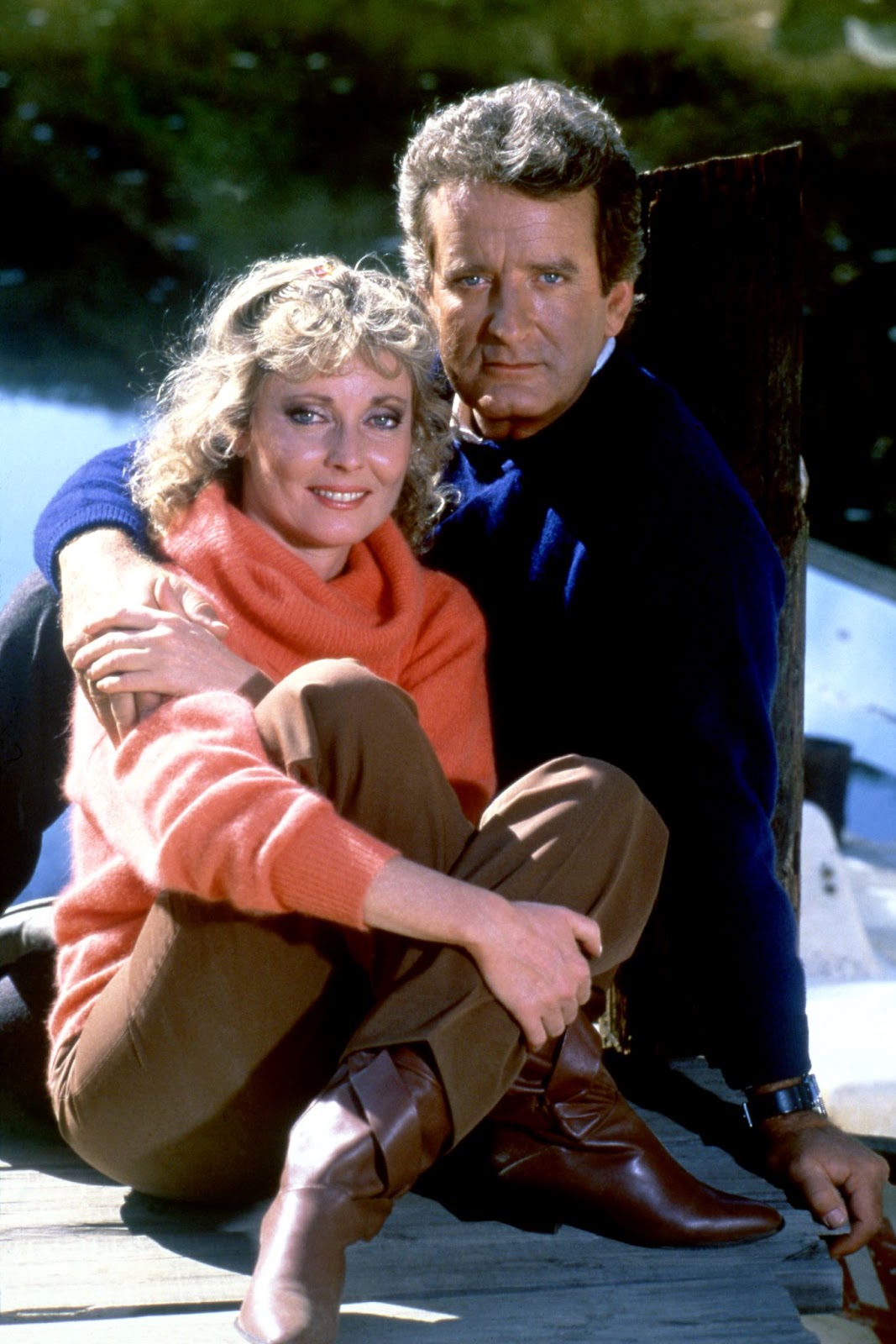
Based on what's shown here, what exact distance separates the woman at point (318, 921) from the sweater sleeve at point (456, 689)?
0.09m

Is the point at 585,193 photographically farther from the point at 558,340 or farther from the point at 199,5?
the point at 199,5

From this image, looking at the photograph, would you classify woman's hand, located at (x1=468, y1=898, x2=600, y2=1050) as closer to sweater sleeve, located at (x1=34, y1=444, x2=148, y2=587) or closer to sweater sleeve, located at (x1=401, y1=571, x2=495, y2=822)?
sweater sleeve, located at (x1=401, y1=571, x2=495, y2=822)

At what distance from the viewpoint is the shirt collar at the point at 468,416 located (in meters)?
2.20

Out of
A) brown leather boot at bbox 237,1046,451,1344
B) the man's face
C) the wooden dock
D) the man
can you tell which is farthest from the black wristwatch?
the man's face

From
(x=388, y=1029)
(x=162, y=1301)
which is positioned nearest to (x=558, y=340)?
(x=388, y=1029)

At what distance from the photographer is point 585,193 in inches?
83.4

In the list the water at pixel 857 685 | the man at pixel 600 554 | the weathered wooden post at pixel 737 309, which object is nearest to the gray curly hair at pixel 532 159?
the man at pixel 600 554

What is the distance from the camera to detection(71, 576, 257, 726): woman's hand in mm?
1705

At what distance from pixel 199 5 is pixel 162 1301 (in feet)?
65.8

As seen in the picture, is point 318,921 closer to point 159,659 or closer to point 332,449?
point 159,659

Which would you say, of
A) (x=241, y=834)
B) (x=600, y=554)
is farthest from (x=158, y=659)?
(x=600, y=554)

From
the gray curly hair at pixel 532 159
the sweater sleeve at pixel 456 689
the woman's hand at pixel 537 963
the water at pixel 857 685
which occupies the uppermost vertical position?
the gray curly hair at pixel 532 159

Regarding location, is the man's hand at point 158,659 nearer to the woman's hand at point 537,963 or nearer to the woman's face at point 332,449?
the woman's face at point 332,449

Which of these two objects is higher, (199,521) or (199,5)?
(199,5)
